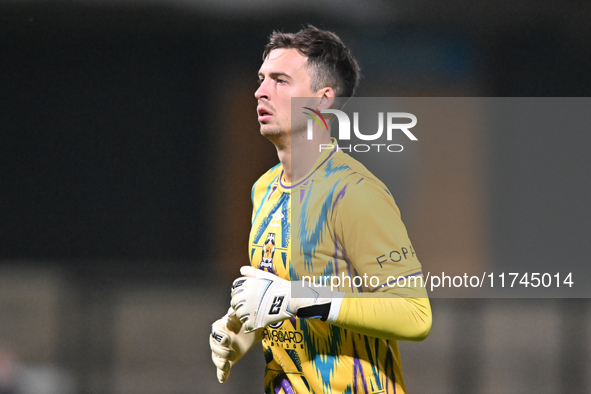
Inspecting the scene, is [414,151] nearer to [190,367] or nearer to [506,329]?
[506,329]

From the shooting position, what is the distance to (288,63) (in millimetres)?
1565

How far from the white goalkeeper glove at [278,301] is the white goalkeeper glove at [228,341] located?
0.93 ft

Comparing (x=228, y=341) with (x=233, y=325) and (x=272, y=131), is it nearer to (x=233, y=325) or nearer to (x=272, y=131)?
(x=233, y=325)

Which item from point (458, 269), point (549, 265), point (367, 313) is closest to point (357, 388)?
point (367, 313)

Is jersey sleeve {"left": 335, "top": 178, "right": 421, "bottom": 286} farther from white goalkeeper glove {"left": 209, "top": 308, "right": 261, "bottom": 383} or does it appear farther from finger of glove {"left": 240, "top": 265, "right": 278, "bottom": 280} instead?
white goalkeeper glove {"left": 209, "top": 308, "right": 261, "bottom": 383}

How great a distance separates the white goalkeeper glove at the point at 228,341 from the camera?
165cm

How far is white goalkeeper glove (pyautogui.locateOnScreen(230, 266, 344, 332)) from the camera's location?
4.23 feet

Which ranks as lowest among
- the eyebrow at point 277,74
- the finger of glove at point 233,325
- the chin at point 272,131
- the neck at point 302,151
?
the finger of glove at point 233,325

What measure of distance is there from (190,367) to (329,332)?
2094 mm

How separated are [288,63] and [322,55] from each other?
0.11 meters

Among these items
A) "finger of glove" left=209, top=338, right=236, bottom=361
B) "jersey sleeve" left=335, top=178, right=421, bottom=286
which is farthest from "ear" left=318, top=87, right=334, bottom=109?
"finger of glove" left=209, top=338, right=236, bottom=361

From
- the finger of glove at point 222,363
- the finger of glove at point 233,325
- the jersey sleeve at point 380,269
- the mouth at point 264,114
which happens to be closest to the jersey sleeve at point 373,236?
the jersey sleeve at point 380,269

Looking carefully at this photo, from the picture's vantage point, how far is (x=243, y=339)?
169 cm

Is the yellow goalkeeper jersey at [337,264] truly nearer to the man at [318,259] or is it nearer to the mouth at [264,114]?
the man at [318,259]
